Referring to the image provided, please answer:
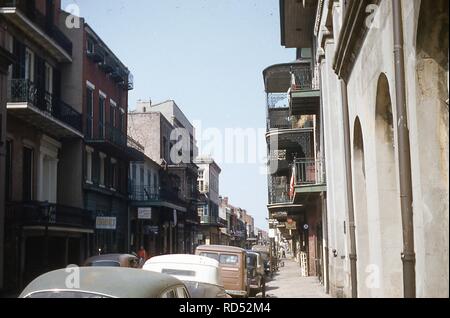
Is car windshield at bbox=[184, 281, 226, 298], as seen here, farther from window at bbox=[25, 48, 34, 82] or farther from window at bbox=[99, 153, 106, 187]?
window at bbox=[99, 153, 106, 187]

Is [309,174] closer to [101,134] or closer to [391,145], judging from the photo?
[101,134]

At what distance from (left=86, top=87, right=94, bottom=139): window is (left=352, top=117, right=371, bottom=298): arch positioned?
18.4 metres

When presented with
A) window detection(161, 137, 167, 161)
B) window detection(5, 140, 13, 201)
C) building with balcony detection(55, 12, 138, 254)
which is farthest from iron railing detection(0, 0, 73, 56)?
window detection(161, 137, 167, 161)

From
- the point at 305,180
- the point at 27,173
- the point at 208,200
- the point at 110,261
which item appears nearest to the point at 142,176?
the point at 27,173

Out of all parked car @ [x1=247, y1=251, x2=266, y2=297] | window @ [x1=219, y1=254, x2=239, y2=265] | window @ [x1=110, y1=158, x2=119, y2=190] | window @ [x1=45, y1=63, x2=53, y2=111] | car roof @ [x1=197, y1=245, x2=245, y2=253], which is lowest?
parked car @ [x1=247, y1=251, x2=266, y2=297]

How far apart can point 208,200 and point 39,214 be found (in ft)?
164

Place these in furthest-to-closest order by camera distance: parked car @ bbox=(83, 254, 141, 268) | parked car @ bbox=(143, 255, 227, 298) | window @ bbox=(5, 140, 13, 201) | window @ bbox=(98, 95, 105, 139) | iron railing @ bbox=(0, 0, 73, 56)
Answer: window @ bbox=(98, 95, 105, 139) → iron railing @ bbox=(0, 0, 73, 56) → window @ bbox=(5, 140, 13, 201) → parked car @ bbox=(83, 254, 141, 268) → parked car @ bbox=(143, 255, 227, 298)

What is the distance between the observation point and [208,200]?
71.3m

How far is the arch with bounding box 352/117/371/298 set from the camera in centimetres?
1163

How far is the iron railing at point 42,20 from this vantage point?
2141 centimetres

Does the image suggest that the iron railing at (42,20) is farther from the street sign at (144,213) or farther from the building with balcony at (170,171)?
the building with balcony at (170,171)

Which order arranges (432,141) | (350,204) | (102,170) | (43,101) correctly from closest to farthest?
(432,141) < (350,204) < (43,101) < (102,170)

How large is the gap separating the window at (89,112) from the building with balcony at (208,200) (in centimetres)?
3723
